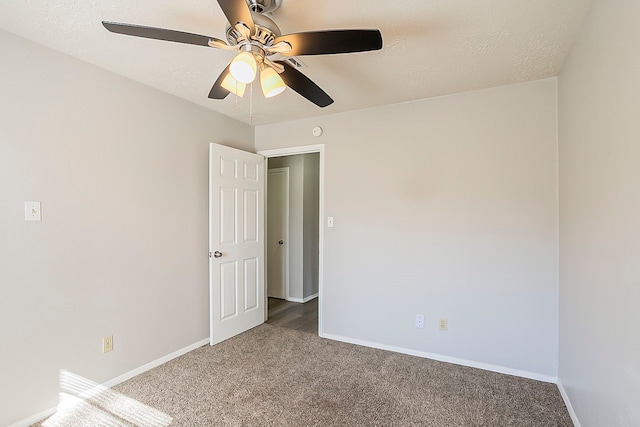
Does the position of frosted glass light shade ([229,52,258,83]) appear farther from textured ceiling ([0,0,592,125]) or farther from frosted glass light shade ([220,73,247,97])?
textured ceiling ([0,0,592,125])

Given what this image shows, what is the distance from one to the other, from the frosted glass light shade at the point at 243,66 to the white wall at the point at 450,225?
6.24 feet

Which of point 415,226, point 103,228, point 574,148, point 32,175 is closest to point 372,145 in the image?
point 415,226

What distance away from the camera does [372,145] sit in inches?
123

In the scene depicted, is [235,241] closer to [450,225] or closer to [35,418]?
[35,418]

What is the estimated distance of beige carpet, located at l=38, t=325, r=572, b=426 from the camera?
6.55 feet

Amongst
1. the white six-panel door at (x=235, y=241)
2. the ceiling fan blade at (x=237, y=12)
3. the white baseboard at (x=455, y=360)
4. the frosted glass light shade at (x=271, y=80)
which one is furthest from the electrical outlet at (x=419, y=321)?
the ceiling fan blade at (x=237, y=12)

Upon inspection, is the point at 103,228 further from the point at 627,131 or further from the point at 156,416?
the point at 627,131

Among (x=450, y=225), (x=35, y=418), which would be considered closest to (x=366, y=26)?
(x=450, y=225)

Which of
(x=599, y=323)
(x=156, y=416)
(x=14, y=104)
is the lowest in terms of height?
(x=156, y=416)

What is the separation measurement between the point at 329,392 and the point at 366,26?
244 cm

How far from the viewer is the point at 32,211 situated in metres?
1.96

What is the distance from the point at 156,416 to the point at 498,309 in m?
2.66

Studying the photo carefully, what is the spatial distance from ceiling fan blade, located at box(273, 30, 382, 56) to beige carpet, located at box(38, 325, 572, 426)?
2.13m

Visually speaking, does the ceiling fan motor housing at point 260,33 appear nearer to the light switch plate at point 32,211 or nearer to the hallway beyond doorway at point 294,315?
the light switch plate at point 32,211
